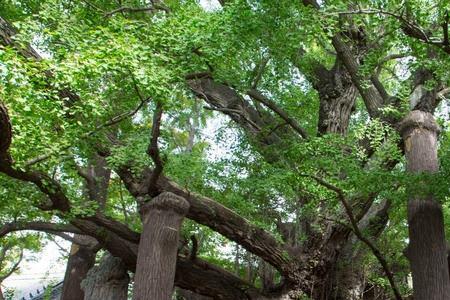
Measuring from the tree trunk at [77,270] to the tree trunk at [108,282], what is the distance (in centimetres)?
306

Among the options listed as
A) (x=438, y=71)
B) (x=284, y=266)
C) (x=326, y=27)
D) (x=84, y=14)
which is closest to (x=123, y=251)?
(x=284, y=266)

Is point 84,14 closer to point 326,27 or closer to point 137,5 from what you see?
point 137,5

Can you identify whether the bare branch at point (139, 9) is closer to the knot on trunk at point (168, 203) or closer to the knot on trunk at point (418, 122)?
the knot on trunk at point (168, 203)

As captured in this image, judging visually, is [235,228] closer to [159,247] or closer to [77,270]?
[159,247]

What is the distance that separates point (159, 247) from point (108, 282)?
2.11 metres

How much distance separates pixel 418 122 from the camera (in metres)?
7.49

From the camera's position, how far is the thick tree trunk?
651 centimetres

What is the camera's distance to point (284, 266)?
25.9 feet

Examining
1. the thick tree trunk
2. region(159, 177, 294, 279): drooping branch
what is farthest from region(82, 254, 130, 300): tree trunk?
the thick tree trunk

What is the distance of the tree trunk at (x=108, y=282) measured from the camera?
7.68 m

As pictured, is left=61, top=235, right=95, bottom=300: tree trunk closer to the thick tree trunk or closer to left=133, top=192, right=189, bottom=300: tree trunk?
left=133, top=192, right=189, bottom=300: tree trunk

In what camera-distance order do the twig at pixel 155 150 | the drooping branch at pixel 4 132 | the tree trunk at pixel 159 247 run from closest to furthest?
the drooping branch at pixel 4 132 → the twig at pixel 155 150 → the tree trunk at pixel 159 247

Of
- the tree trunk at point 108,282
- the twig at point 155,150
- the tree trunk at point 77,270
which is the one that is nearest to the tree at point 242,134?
the twig at point 155,150

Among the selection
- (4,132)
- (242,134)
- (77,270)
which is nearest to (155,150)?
(4,132)
